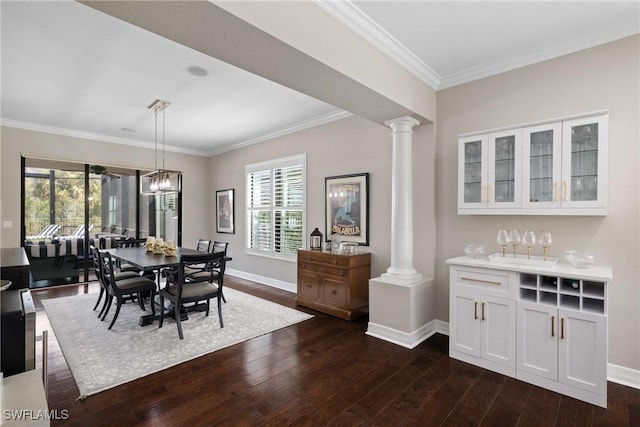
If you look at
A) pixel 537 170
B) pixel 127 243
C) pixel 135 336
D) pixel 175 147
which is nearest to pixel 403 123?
pixel 537 170

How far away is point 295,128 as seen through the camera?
17.7 ft

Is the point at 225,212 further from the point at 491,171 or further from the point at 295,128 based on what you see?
the point at 491,171

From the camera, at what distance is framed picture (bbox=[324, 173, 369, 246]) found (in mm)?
4402

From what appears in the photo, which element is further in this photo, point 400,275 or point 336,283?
point 336,283

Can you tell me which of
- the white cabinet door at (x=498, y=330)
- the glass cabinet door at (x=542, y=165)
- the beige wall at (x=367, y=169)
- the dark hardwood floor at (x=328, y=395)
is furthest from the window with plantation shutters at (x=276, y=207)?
the glass cabinet door at (x=542, y=165)

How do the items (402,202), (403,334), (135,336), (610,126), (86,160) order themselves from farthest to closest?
(86,160)
(402,202)
(135,336)
(403,334)
(610,126)

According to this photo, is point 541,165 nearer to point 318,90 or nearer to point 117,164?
point 318,90

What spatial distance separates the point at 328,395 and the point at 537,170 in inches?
103

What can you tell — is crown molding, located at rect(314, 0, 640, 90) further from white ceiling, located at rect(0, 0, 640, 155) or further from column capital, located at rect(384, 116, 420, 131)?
column capital, located at rect(384, 116, 420, 131)

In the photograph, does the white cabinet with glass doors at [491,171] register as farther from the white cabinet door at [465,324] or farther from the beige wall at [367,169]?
the white cabinet door at [465,324]

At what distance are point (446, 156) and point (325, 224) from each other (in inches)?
81.5

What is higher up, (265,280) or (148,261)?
(148,261)

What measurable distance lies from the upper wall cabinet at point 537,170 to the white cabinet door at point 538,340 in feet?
2.81

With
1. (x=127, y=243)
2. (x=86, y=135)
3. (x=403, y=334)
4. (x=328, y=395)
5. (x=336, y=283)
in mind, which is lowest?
(x=328, y=395)
